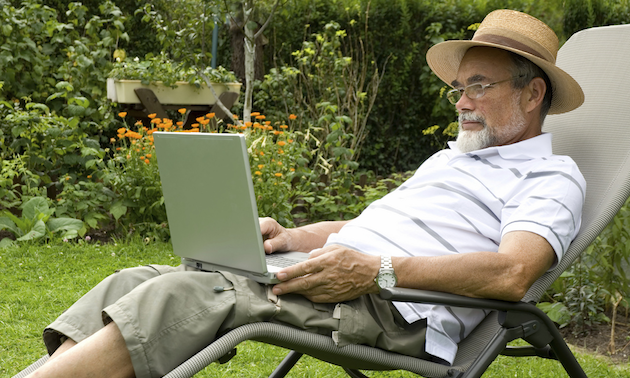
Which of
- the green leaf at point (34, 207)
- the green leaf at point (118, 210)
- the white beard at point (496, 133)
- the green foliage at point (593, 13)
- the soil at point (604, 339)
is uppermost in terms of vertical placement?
the green foliage at point (593, 13)

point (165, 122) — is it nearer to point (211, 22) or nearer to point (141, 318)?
point (211, 22)

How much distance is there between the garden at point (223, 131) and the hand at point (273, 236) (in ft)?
1.58

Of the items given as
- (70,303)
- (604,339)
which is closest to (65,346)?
(70,303)

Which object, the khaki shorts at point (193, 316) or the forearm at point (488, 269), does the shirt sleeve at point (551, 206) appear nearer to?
the forearm at point (488, 269)

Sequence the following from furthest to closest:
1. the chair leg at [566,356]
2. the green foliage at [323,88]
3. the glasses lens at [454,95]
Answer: the green foliage at [323,88] → the glasses lens at [454,95] → the chair leg at [566,356]

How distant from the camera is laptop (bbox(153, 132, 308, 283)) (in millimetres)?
1523

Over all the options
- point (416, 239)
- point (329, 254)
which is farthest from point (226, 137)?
point (416, 239)

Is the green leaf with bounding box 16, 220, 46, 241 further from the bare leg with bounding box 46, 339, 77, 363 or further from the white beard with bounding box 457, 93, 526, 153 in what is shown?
the white beard with bounding box 457, 93, 526, 153

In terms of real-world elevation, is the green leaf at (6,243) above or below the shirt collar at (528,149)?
below

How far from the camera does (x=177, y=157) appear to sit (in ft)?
5.50

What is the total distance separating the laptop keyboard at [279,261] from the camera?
189 centimetres

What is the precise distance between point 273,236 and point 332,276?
0.53 metres

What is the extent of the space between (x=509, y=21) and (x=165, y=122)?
105 inches

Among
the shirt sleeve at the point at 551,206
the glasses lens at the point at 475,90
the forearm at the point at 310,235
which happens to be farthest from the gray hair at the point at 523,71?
the forearm at the point at 310,235
